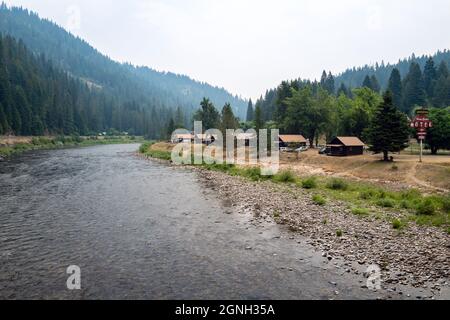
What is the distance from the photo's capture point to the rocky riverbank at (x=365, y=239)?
15.0 metres

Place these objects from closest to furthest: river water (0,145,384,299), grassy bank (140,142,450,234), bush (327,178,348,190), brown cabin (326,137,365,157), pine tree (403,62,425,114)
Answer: river water (0,145,384,299) → grassy bank (140,142,450,234) → bush (327,178,348,190) → brown cabin (326,137,365,157) → pine tree (403,62,425,114)

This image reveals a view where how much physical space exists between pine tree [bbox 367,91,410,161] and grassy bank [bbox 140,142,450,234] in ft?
33.2

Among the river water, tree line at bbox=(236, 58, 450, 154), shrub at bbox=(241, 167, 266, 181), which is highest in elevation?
tree line at bbox=(236, 58, 450, 154)

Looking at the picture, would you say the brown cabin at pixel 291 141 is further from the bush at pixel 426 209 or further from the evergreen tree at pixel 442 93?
the evergreen tree at pixel 442 93

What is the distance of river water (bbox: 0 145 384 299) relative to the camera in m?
14.3

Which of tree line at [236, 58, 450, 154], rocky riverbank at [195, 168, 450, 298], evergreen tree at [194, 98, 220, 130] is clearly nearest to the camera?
rocky riverbank at [195, 168, 450, 298]

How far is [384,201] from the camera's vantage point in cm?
2798

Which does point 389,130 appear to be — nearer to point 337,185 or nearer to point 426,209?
point 337,185

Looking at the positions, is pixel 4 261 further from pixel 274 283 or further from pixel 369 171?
pixel 369 171

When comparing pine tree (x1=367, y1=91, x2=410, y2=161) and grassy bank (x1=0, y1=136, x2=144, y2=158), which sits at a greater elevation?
pine tree (x1=367, y1=91, x2=410, y2=161)

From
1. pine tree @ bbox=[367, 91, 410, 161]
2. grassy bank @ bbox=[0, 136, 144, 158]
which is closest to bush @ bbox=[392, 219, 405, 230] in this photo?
pine tree @ bbox=[367, 91, 410, 161]

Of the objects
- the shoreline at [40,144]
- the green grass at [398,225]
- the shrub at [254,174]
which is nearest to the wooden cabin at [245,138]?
the shrub at [254,174]

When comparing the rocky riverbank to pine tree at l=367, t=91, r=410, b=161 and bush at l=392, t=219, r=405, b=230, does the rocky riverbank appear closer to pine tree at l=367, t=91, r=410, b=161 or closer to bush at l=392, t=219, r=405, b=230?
bush at l=392, t=219, r=405, b=230

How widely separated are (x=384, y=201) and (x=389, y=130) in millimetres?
21970
